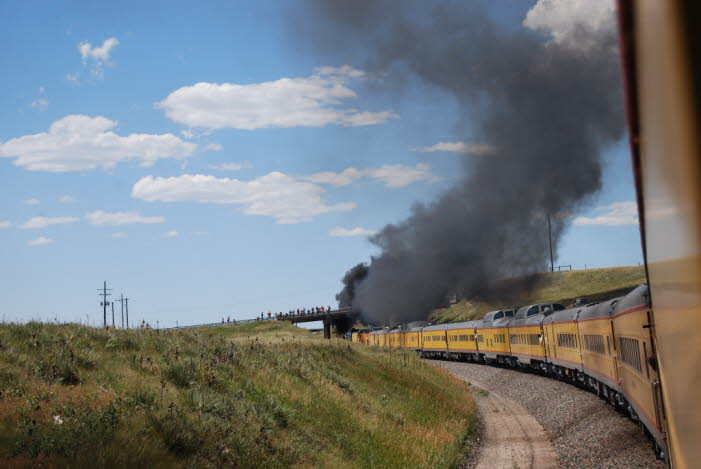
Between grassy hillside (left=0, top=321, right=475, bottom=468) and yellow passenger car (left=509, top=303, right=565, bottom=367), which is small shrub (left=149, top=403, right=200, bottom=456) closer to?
grassy hillside (left=0, top=321, right=475, bottom=468)

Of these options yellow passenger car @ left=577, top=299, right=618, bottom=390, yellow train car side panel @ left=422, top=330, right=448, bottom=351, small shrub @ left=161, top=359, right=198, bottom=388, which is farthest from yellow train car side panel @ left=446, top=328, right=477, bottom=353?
small shrub @ left=161, top=359, right=198, bottom=388

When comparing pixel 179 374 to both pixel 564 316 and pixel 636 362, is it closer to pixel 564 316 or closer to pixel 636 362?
pixel 636 362

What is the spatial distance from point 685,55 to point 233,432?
525 inches

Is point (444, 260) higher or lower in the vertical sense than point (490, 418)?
higher

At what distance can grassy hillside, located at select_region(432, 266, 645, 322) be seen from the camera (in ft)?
A: 347

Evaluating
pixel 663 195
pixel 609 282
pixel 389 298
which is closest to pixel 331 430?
pixel 663 195

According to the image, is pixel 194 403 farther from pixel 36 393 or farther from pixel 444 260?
pixel 444 260

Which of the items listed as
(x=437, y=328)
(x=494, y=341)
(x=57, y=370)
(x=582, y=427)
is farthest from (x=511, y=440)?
(x=437, y=328)

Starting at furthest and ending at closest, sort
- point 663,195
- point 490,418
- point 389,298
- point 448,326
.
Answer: point 389,298 → point 448,326 → point 490,418 → point 663,195

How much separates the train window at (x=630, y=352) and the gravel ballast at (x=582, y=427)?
214 centimetres

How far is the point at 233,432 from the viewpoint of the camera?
551 inches

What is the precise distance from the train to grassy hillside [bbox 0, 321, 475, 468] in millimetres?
4989

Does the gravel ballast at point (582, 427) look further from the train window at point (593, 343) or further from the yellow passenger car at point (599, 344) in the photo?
the train window at point (593, 343)

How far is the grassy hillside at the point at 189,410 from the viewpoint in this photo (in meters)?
10.9
